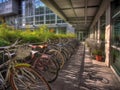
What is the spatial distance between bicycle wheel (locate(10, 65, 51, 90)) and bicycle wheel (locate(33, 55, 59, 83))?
35.3 inches

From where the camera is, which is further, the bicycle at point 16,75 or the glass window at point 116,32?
the glass window at point 116,32

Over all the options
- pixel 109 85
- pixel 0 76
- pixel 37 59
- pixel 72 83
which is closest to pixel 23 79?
pixel 0 76

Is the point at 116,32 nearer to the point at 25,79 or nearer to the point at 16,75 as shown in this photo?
the point at 25,79

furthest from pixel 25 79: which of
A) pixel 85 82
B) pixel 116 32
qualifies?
pixel 116 32

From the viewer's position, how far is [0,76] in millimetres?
2047

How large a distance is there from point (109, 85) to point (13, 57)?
7.20 feet

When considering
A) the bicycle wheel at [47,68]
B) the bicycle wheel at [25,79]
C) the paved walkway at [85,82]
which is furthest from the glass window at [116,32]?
the bicycle wheel at [25,79]

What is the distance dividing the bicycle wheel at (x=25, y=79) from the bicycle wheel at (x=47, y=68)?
2.95 feet

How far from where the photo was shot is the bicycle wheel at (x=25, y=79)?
2.04 meters

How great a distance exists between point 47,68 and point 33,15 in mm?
27469

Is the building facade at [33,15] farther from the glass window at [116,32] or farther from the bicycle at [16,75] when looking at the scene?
the bicycle at [16,75]

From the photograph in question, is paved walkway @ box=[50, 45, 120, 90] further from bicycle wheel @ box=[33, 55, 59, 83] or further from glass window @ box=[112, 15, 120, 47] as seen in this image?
glass window @ box=[112, 15, 120, 47]

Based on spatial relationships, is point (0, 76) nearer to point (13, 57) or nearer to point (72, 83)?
A: point (13, 57)

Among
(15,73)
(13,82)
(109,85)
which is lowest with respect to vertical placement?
(109,85)
